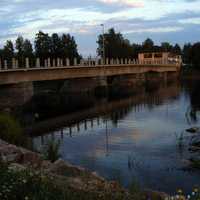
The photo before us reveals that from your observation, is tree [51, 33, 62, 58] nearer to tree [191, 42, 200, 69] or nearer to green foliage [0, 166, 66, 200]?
tree [191, 42, 200, 69]

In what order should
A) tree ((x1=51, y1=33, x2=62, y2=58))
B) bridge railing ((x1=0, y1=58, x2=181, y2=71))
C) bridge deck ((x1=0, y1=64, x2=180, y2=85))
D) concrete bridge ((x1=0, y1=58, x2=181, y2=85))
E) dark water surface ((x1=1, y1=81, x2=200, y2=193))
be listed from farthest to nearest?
tree ((x1=51, y1=33, x2=62, y2=58))
bridge railing ((x1=0, y1=58, x2=181, y2=71))
concrete bridge ((x1=0, y1=58, x2=181, y2=85))
bridge deck ((x1=0, y1=64, x2=180, y2=85))
dark water surface ((x1=1, y1=81, x2=200, y2=193))

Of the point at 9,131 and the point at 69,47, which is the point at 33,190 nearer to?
the point at 9,131

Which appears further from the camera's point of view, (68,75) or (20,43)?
(20,43)

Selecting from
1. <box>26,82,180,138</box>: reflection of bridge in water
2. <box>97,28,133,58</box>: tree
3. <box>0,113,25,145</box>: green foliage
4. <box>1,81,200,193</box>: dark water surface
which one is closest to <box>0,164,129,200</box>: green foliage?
<box>1,81,200,193</box>: dark water surface

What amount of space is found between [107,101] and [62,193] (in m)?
53.2

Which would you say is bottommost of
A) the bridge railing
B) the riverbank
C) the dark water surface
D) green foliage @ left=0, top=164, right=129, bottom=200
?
the dark water surface

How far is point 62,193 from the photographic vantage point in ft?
23.0

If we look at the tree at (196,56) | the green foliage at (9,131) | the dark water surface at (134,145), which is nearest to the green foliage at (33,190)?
the dark water surface at (134,145)

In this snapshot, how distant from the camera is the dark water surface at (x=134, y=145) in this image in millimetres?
17859

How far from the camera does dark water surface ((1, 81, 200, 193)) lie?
1786cm

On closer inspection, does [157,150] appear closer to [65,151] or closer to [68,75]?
[65,151]

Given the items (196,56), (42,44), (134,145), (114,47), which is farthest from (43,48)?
(134,145)

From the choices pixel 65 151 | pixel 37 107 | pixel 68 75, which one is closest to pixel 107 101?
pixel 68 75

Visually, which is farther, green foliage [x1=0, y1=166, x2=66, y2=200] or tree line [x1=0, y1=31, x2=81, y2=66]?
tree line [x1=0, y1=31, x2=81, y2=66]
